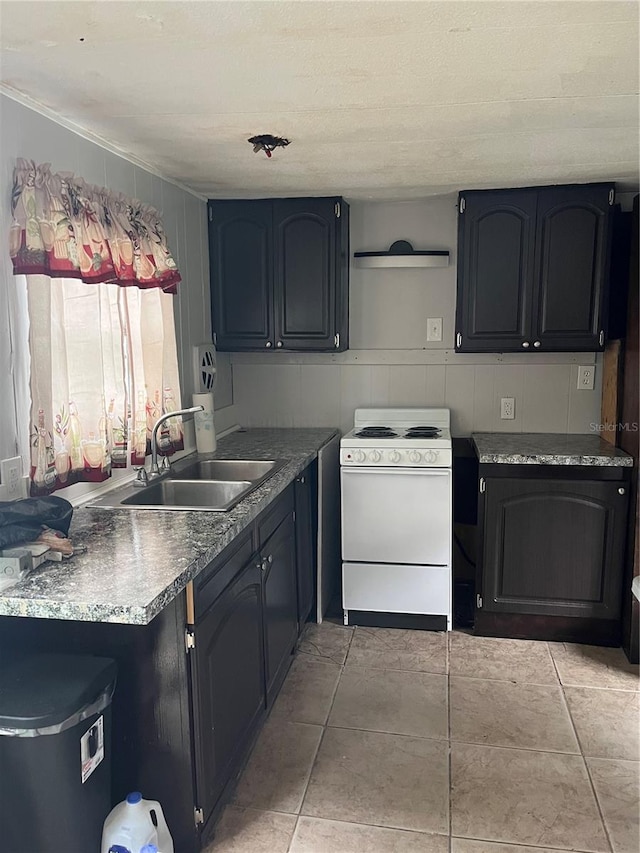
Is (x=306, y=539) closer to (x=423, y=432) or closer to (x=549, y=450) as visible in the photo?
(x=423, y=432)

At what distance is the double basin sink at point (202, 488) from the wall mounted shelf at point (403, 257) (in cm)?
128

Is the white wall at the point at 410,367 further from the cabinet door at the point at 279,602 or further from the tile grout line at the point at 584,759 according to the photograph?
the tile grout line at the point at 584,759

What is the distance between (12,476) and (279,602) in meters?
1.15

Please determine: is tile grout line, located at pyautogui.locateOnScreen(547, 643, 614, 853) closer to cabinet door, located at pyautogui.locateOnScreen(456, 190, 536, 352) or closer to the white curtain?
cabinet door, located at pyautogui.locateOnScreen(456, 190, 536, 352)

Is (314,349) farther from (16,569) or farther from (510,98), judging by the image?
(16,569)

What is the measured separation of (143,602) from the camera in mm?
1444

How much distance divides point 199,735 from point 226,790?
39 cm

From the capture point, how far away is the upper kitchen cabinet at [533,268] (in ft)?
10.3

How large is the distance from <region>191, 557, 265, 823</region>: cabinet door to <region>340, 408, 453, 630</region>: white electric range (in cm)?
101

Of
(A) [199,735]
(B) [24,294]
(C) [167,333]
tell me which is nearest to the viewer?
(A) [199,735]

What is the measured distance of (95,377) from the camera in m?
2.23

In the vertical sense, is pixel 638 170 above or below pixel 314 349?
above

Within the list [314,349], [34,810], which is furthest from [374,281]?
[34,810]

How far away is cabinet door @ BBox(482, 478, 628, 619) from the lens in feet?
9.93
